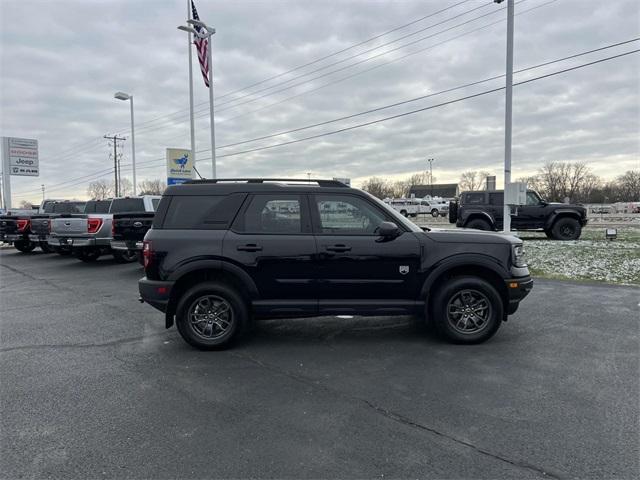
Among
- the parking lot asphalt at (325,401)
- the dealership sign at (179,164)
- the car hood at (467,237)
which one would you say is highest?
the dealership sign at (179,164)

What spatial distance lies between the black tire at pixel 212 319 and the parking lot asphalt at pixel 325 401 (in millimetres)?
184

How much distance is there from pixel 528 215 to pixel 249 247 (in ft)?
47.7

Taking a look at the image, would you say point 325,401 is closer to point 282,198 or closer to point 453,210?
point 282,198

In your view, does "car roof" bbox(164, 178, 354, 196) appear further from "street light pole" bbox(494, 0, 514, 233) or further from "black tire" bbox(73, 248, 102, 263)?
"black tire" bbox(73, 248, 102, 263)

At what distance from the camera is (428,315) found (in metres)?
5.14

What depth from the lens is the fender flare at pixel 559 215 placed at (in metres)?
16.0

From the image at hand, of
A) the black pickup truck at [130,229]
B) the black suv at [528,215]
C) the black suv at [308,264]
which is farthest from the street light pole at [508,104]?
the black pickup truck at [130,229]

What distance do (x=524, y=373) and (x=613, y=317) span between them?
3.02 m

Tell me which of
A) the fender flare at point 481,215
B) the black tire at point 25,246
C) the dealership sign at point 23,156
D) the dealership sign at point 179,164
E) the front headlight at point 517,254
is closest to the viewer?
the front headlight at point 517,254

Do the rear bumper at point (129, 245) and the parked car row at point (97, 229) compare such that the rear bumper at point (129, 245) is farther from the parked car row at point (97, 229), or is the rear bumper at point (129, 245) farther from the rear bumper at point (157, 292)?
the rear bumper at point (157, 292)

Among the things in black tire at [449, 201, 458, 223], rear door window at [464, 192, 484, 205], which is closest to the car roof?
rear door window at [464, 192, 484, 205]

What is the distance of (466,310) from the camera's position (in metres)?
5.11

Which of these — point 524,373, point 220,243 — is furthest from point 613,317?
point 220,243

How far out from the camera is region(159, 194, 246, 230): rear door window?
16.7 ft
